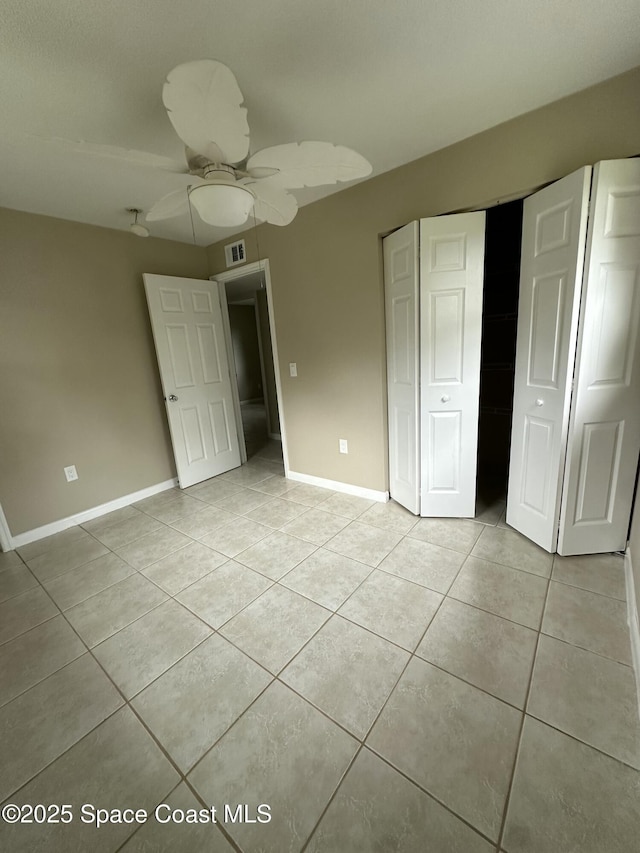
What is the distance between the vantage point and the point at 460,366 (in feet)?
7.13

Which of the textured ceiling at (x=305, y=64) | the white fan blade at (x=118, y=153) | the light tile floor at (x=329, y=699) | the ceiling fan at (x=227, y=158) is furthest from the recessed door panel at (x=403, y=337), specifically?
the white fan blade at (x=118, y=153)

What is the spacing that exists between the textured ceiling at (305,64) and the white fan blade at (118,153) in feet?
0.05

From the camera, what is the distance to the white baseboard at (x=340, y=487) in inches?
112

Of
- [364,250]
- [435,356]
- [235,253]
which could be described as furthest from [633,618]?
[235,253]

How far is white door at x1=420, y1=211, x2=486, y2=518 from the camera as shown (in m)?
2.03

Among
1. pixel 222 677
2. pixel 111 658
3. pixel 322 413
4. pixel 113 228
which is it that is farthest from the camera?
pixel 322 413

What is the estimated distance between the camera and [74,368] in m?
2.72

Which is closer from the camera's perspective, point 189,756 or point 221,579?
point 189,756

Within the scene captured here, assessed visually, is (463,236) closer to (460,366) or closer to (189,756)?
(460,366)

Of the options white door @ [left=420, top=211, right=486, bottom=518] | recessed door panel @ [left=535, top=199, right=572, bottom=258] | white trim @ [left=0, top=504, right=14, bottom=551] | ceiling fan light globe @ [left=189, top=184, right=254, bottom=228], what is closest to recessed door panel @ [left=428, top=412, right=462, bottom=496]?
white door @ [left=420, top=211, right=486, bottom=518]

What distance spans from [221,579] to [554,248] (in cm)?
256

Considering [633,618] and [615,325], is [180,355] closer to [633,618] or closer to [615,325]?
[615,325]

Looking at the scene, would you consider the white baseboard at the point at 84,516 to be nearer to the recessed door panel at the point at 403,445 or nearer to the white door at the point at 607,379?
the recessed door panel at the point at 403,445

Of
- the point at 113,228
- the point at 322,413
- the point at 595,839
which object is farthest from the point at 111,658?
the point at 113,228
